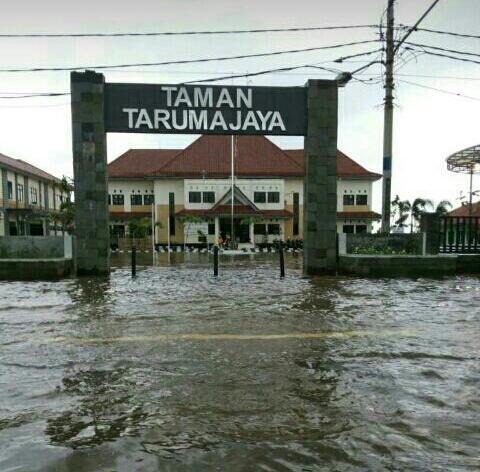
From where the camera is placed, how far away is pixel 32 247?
15062 mm

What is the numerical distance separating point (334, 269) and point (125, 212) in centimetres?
3110

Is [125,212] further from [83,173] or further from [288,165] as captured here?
[83,173]

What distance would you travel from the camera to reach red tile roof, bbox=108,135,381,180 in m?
40.7

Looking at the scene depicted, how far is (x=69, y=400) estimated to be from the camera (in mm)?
4258

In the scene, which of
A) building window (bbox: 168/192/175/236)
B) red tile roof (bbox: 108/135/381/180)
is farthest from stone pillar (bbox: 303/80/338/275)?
building window (bbox: 168/192/175/236)

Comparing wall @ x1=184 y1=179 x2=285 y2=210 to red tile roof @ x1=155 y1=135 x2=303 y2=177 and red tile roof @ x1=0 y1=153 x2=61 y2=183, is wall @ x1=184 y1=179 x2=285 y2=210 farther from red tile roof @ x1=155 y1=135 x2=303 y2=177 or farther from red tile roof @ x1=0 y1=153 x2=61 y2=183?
red tile roof @ x1=0 y1=153 x2=61 y2=183

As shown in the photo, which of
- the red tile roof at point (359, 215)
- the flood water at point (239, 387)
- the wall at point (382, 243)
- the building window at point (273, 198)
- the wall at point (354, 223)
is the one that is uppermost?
the building window at point (273, 198)

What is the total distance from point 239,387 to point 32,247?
12.7 m

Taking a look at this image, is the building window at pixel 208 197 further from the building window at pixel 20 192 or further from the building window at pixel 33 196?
the building window at pixel 33 196

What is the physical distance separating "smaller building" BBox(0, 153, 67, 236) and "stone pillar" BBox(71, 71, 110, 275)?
71.7ft

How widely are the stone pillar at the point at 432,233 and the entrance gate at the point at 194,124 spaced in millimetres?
3192

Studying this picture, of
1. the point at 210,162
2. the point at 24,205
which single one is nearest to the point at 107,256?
the point at 210,162

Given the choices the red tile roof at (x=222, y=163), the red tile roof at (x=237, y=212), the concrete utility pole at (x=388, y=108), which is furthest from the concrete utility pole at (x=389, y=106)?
the red tile roof at (x=222, y=163)

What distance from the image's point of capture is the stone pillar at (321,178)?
1512cm
